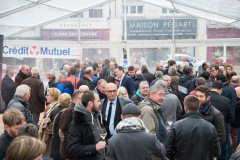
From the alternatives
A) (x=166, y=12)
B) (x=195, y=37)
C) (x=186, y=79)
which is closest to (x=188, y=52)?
(x=195, y=37)

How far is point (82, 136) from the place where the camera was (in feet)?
12.3

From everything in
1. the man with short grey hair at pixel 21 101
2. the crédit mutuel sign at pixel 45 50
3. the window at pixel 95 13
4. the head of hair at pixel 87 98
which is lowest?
the man with short grey hair at pixel 21 101

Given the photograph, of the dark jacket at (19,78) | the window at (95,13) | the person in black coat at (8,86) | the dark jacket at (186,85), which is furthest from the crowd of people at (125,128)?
the window at (95,13)

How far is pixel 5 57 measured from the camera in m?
14.4

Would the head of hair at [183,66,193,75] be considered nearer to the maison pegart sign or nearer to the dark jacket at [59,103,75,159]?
the dark jacket at [59,103,75,159]

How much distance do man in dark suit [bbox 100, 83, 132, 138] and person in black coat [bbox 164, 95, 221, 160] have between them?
1327 millimetres

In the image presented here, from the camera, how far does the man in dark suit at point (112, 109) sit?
16.3 feet

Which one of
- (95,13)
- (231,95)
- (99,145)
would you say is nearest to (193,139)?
(99,145)

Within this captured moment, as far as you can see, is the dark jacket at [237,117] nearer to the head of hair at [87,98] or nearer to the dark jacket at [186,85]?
the dark jacket at [186,85]

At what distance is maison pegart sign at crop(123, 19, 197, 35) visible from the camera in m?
14.1

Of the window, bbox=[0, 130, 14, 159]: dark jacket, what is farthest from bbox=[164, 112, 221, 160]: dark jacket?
the window

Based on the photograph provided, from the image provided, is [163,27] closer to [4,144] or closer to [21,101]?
[21,101]

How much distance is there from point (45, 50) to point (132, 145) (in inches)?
472

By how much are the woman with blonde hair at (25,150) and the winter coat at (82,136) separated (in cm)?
157
